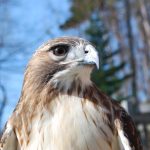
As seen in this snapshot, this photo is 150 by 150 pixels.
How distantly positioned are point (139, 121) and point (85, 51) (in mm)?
5849

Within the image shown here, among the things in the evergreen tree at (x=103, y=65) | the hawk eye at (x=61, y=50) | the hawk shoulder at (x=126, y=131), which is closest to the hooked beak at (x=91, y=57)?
the hawk eye at (x=61, y=50)

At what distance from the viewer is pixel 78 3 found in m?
23.9

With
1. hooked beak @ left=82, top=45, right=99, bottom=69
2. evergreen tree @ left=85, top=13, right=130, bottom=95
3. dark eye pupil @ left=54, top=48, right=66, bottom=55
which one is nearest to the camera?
hooked beak @ left=82, top=45, right=99, bottom=69

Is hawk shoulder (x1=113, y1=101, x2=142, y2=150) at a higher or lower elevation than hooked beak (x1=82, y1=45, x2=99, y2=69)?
lower

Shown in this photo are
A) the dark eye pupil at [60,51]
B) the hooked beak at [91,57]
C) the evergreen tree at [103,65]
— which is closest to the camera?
the hooked beak at [91,57]

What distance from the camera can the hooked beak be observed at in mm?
3263

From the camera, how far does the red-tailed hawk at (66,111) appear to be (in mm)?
3352

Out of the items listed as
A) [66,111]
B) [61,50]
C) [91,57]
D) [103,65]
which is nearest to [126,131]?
[66,111]

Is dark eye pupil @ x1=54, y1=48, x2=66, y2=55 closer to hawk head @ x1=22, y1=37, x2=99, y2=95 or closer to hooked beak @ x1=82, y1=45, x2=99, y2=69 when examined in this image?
hawk head @ x1=22, y1=37, x2=99, y2=95

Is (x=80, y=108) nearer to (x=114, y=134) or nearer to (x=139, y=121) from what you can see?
(x=114, y=134)

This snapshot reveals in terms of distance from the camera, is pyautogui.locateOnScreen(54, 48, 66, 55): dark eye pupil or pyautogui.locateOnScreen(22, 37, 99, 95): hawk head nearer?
pyautogui.locateOnScreen(22, 37, 99, 95): hawk head

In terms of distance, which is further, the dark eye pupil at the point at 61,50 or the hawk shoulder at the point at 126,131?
the dark eye pupil at the point at 61,50

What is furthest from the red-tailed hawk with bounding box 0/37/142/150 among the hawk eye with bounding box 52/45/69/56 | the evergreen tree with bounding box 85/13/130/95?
the evergreen tree with bounding box 85/13/130/95

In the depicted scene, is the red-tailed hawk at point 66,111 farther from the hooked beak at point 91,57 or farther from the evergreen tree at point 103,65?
the evergreen tree at point 103,65
